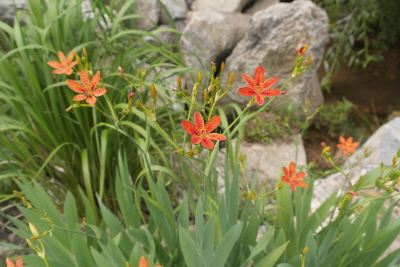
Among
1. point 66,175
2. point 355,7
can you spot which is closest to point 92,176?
point 66,175

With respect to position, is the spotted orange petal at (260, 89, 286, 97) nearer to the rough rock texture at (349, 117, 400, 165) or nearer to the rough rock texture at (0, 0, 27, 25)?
the rough rock texture at (349, 117, 400, 165)

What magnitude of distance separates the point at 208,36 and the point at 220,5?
1.90ft

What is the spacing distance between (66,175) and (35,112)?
0.31m

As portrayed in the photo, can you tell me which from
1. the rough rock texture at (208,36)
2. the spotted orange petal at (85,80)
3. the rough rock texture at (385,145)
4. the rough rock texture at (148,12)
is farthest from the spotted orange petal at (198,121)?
the rough rock texture at (148,12)

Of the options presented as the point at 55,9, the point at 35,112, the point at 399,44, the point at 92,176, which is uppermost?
the point at 55,9

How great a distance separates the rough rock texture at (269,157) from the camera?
6.60 ft

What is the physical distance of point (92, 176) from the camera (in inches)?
58.7

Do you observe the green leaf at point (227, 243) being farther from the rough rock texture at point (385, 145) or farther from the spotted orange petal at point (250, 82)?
the rough rock texture at point (385, 145)

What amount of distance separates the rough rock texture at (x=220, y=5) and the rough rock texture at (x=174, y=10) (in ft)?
0.53

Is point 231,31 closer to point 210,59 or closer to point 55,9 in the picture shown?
point 210,59

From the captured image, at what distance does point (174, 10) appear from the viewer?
269cm

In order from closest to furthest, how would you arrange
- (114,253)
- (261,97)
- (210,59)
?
(261,97)
(114,253)
(210,59)

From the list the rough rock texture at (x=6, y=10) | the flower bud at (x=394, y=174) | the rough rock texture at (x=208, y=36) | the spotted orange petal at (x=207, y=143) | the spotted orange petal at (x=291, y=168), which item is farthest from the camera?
the rough rock texture at (x=208, y=36)

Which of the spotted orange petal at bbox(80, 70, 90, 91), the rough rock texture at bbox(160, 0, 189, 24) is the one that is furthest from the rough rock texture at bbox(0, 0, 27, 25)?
the spotted orange petal at bbox(80, 70, 90, 91)
